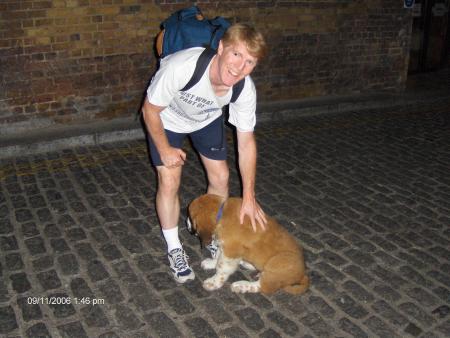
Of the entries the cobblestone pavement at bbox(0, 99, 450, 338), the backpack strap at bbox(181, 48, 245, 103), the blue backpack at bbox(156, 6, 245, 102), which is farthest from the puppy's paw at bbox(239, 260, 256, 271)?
the backpack strap at bbox(181, 48, 245, 103)

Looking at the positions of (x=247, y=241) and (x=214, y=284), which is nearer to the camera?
(x=247, y=241)

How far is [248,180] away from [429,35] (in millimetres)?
11150

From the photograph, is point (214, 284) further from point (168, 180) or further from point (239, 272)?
point (168, 180)

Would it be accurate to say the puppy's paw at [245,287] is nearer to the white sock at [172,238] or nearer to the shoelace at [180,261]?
the shoelace at [180,261]

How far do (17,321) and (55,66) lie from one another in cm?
444

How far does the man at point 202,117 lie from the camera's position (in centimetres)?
280

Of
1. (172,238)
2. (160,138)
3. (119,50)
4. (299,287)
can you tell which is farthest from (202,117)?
(119,50)

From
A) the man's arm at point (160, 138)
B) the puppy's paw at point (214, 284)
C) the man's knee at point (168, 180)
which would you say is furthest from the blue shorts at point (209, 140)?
the puppy's paw at point (214, 284)

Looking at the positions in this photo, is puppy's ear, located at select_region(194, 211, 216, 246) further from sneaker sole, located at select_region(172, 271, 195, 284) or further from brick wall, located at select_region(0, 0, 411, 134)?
brick wall, located at select_region(0, 0, 411, 134)

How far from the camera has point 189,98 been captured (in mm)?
3127

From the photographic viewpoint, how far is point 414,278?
12.6 feet

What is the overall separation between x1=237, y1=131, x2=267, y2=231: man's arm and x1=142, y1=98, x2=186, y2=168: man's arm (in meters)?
0.59

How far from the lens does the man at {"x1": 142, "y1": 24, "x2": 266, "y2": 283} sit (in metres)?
2.80

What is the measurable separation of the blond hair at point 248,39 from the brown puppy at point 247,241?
116cm
